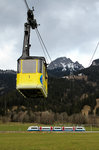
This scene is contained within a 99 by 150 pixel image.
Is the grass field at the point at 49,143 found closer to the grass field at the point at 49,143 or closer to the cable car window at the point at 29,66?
the grass field at the point at 49,143

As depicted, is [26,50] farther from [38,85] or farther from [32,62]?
[38,85]

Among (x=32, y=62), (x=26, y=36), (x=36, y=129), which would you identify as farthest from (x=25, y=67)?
(x=36, y=129)

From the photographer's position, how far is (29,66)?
2125cm

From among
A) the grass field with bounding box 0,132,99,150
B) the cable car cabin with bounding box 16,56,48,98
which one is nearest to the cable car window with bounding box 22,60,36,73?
the cable car cabin with bounding box 16,56,48,98

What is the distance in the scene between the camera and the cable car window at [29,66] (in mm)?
21109

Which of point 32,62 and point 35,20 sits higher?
point 35,20

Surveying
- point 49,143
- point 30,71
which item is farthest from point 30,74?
point 49,143

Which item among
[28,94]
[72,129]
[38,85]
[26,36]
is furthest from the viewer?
[72,129]

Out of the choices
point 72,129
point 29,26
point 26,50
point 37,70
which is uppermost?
point 29,26

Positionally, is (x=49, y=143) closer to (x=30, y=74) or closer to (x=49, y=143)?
(x=49, y=143)

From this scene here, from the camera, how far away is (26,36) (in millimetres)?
22094

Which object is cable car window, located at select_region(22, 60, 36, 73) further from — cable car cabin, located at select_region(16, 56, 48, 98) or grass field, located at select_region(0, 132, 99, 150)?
grass field, located at select_region(0, 132, 99, 150)

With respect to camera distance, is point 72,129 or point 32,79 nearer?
point 32,79

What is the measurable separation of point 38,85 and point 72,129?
66398 mm
